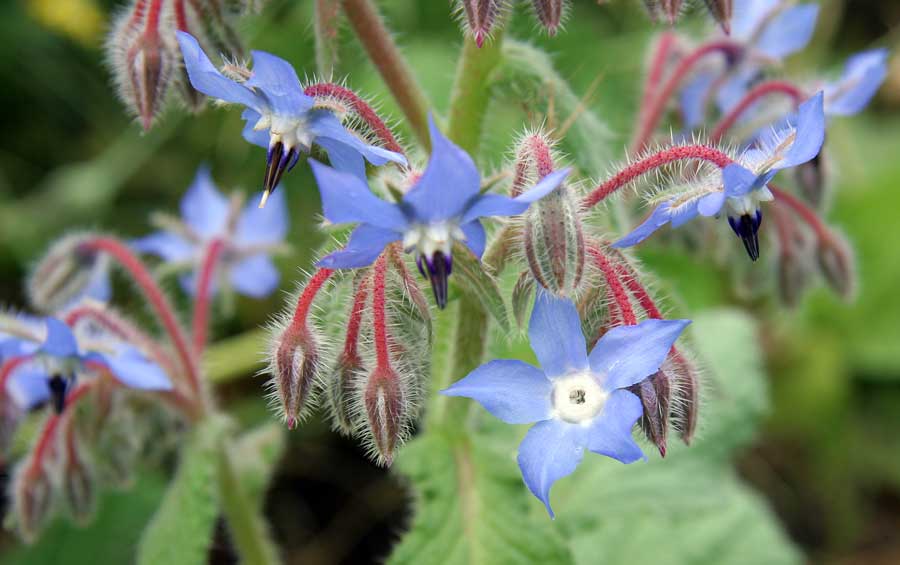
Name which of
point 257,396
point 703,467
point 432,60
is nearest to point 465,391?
point 703,467

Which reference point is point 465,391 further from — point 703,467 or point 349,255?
point 703,467

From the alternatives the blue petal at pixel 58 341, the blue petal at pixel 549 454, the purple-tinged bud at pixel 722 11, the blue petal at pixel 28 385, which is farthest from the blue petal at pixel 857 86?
the blue petal at pixel 28 385

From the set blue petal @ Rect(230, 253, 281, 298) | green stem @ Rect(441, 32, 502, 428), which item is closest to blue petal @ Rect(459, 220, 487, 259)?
green stem @ Rect(441, 32, 502, 428)

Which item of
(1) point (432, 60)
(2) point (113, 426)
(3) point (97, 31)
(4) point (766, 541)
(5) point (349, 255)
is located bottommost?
(4) point (766, 541)

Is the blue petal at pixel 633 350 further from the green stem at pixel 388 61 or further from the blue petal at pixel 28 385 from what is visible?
the blue petal at pixel 28 385

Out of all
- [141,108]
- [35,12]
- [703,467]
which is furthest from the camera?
[35,12]
